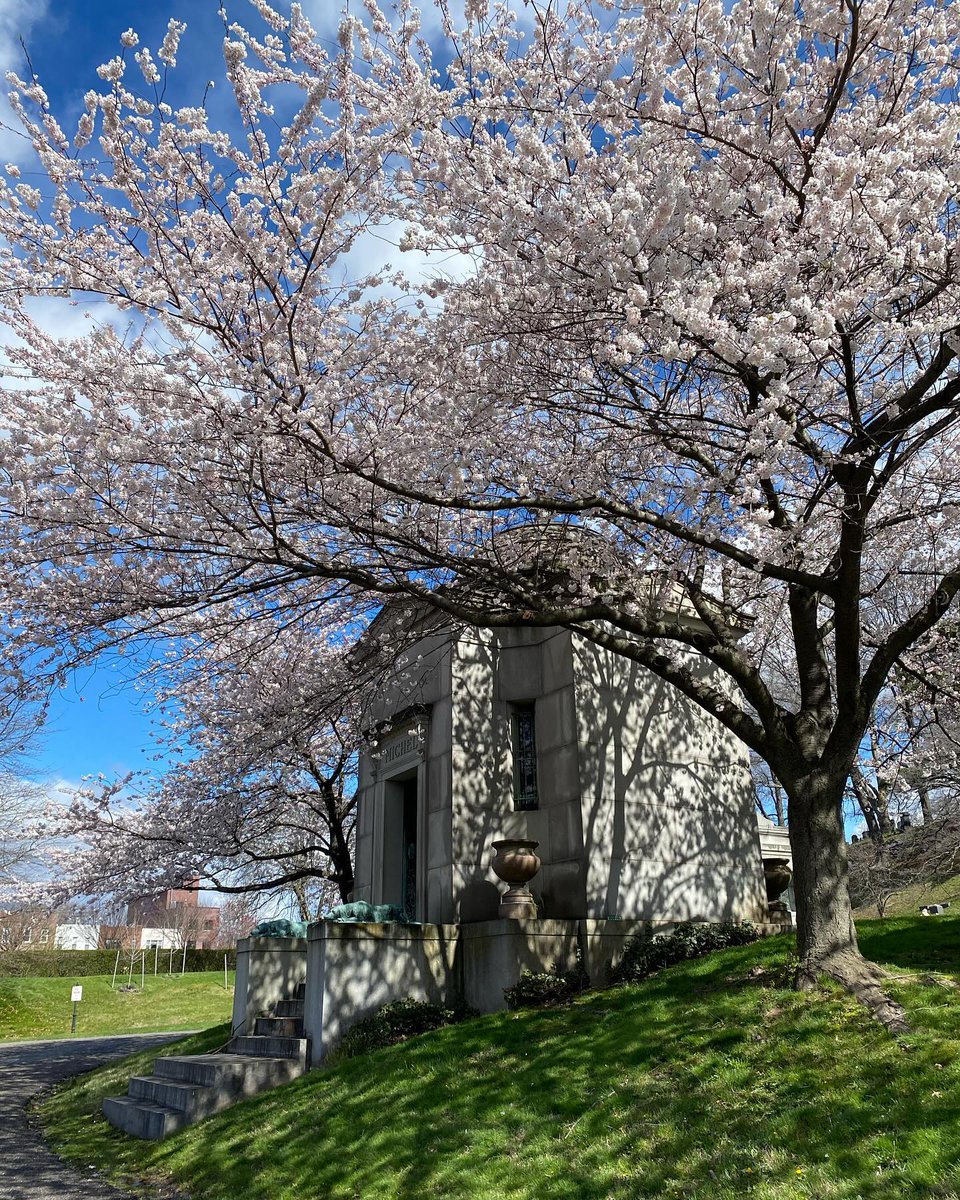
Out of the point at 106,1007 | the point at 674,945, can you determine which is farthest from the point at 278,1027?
the point at 106,1007

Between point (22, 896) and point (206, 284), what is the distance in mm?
17187

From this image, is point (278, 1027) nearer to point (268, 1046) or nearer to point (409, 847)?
point (268, 1046)

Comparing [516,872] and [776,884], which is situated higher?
[516,872]

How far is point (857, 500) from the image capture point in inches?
283

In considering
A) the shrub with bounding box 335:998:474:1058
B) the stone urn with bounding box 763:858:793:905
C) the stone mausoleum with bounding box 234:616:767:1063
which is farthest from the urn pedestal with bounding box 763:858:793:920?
the shrub with bounding box 335:998:474:1058

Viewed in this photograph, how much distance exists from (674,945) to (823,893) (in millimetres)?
3322

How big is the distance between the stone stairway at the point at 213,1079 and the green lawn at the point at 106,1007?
52.8ft

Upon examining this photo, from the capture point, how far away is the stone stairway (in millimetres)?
9180

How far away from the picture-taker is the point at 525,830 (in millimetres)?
11852

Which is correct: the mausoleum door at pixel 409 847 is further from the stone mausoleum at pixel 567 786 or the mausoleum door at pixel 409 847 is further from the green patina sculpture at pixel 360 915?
the green patina sculpture at pixel 360 915

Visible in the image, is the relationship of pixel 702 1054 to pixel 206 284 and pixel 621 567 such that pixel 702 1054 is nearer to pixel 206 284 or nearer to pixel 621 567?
pixel 621 567

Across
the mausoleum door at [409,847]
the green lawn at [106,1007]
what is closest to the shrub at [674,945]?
the mausoleum door at [409,847]

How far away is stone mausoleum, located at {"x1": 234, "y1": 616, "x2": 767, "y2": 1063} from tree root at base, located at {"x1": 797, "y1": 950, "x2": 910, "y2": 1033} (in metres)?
3.64

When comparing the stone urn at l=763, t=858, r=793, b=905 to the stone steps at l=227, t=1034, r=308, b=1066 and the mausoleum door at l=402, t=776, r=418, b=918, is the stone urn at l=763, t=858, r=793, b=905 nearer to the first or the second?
the mausoleum door at l=402, t=776, r=418, b=918
